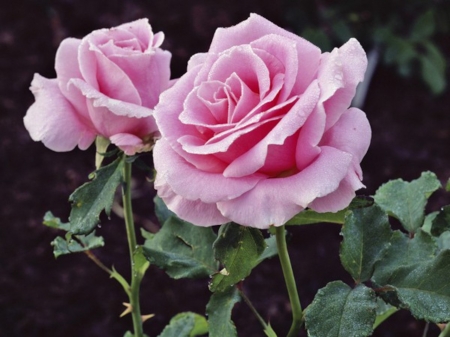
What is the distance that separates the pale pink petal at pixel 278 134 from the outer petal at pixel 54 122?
0.63 ft

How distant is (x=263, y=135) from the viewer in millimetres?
477

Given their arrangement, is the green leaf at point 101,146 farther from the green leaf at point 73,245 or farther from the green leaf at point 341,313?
the green leaf at point 341,313

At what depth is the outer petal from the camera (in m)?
0.60

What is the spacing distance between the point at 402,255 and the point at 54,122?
12.2 inches

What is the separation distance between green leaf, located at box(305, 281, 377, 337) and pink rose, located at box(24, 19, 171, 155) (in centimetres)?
19

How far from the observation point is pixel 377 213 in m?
0.55

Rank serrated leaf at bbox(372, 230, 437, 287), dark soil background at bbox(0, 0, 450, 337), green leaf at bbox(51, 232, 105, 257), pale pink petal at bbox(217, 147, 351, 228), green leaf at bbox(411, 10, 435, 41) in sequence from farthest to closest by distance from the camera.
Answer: green leaf at bbox(411, 10, 435, 41) → dark soil background at bbox(0, 0, 450, 337) → green leaf at bbox(51, 232, 105, 257) → serrated leaf at bbox(372, 230, 437, 287) → pale pink petal at bbox(217, 147, 351, 228)

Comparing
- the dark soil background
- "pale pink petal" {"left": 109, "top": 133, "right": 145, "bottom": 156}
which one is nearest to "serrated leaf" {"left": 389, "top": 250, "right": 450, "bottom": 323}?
"pale pink petal" {"left": 109, "top": 133, "right": 145, "bottom": 156}

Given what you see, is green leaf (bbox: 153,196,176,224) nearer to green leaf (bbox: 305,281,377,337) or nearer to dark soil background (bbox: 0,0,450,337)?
green leaf (bbox: 305,281,377,337)

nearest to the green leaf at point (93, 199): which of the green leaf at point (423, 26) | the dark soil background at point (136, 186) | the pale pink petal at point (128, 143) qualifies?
the pale pink petal at point (128, 143)

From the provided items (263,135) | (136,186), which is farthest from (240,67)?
(136,186)

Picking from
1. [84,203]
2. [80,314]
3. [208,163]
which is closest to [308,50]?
[208,163]

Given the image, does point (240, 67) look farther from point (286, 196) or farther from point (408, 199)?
point (408, 199)

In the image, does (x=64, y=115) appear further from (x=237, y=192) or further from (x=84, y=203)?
(x=237, y=192)
